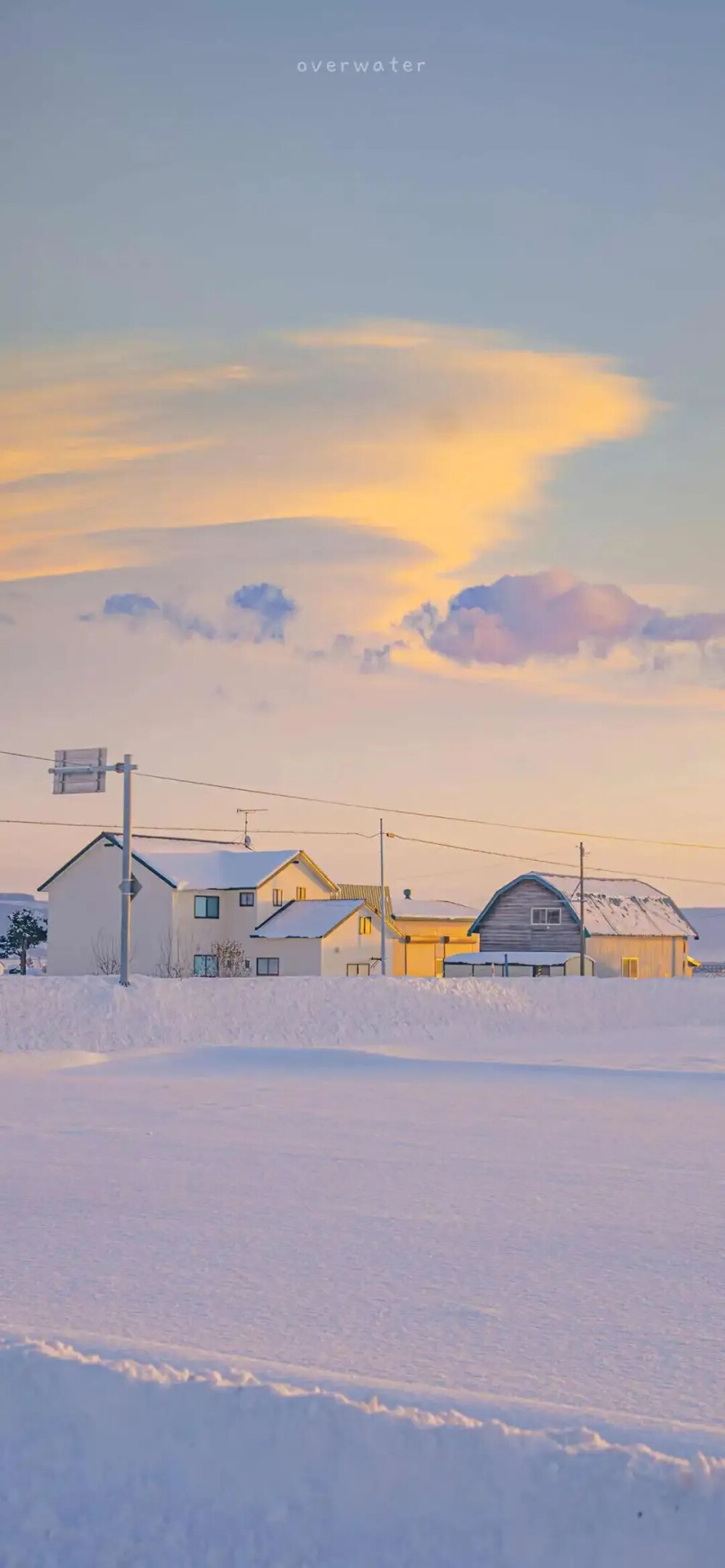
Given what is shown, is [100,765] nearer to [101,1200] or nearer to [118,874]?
[101,1200]

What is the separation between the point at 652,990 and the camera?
1919 inches

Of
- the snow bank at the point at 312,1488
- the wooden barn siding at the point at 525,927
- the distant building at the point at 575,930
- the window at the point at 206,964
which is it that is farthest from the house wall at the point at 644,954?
the snow bank at the point at 312,1488

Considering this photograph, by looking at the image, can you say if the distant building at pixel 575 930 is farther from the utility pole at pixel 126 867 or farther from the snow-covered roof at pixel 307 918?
the utility pole at pixel 126 867

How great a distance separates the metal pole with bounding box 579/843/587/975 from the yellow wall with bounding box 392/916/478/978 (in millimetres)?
11568

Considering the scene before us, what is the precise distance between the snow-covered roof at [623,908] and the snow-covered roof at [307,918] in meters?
10.4

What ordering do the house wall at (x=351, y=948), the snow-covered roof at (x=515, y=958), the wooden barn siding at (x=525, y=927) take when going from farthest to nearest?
Result: the wooden barn siding at (x=525, y=927) < the snow-covered roof at (x=515, y=958) < the house wall at (x=351, y=948)

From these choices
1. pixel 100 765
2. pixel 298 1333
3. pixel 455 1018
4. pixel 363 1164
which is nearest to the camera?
pixel 298 1333

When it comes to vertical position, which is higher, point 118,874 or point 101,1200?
point 118,874

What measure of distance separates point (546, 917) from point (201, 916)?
56.3 ft

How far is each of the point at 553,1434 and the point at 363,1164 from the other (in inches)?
323

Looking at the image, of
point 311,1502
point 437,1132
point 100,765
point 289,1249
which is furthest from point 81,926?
point 311,1502

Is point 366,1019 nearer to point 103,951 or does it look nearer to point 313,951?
point 313,951

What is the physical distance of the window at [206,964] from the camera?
65.2 metres

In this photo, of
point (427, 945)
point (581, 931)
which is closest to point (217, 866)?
point (581, 931)
